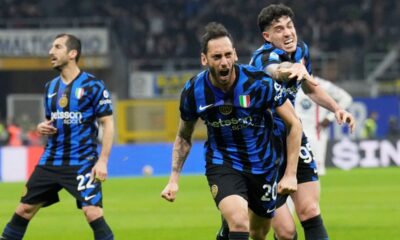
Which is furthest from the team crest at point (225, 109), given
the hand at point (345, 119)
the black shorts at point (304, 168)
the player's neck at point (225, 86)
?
the black shorts at point (304, 168)

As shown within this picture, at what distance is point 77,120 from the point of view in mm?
9617

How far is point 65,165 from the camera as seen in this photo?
9.59m

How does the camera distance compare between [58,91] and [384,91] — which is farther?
[384,91]

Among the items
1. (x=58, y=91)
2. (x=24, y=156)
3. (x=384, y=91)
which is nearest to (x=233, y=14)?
(x=384, y=91)

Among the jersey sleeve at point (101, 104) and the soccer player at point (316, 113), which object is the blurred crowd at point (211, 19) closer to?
the soccer player at point (316, 113)

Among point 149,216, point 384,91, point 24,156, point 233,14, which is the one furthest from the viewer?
point 233,14

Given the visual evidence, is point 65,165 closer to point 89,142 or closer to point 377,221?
point 89,142

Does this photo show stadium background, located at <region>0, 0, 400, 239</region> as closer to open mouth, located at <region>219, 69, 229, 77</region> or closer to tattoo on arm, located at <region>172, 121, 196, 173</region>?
tattoo on arm, located at <region>172, 121, 196, 173</region>

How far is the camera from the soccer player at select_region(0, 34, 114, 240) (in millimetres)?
9495

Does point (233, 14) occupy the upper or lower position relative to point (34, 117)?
upper

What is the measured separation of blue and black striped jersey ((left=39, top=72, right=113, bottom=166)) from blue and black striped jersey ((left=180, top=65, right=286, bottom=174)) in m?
1.61

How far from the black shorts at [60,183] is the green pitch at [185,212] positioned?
10.1ft

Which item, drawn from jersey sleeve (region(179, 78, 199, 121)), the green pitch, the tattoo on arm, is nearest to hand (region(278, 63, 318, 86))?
jersey sleeve (region(179, 78, 199, 121))

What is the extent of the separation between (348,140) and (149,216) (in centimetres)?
1318
